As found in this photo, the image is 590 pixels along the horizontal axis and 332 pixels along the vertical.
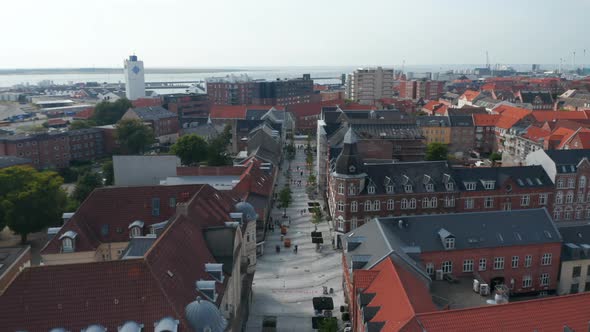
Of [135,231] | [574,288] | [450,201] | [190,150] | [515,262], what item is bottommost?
[574,288]

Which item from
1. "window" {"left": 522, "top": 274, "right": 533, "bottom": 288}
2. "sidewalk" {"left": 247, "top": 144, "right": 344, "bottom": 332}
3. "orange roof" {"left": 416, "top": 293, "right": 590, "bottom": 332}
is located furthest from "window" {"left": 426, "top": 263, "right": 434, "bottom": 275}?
"orange roof" {"left": 416, "top": 293, "right": 590, "bottom": 332}

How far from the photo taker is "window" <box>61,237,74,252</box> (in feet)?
158

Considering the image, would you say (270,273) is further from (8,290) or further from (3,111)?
(3,111)

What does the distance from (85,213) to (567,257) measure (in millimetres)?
51450

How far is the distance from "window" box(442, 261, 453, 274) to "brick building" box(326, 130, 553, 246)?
59.1 ft

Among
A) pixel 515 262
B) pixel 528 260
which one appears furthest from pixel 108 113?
pixel 528 260

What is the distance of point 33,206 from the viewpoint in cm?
6488

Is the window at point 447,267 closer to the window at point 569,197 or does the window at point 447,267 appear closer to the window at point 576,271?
the window at point 576,271

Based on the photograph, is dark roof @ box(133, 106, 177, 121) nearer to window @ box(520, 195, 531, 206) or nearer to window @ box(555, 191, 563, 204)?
window @ box(520, 195, 531, 206)

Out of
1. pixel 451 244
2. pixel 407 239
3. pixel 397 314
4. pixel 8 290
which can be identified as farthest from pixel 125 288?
pixel 451 244

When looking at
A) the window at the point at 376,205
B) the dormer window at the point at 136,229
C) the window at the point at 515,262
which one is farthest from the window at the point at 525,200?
the dormer window at the point at 136,229

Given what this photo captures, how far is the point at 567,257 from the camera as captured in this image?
2058 inches

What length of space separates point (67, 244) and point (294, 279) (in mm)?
24557

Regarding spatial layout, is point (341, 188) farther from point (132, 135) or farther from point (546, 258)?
point (132, 135)
